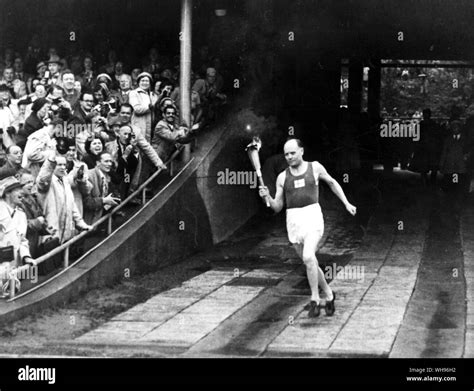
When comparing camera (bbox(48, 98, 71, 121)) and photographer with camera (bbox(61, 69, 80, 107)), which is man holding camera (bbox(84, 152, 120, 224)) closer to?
camera (bbox(48, 98, 71, 121))

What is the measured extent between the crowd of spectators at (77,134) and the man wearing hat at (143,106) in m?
0.01

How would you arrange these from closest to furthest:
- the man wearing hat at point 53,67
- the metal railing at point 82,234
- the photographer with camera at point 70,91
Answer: the metal railing at point 82,234 < the photographer with camera at point 70,91 < the man wearing hat at point 53,67

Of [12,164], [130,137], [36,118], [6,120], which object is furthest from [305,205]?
[6,120]

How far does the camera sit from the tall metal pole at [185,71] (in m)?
16.1

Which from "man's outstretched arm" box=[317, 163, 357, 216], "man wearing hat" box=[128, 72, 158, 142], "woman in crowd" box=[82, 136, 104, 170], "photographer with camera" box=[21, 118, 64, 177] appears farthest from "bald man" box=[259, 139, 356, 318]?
"man wearing hat" box=[128, 72, 158, 142]

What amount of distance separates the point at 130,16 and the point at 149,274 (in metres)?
8.79

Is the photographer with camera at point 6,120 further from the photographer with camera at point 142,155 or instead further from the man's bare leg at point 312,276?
the man's bare leg at point 312,276

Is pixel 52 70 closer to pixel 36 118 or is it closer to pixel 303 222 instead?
pixel 36 118

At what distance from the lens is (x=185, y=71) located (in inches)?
638

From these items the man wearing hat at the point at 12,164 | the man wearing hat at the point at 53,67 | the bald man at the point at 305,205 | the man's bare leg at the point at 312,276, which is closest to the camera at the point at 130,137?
the man wearing hat at the point at 53,67

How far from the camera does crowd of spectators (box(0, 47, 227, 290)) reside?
11.2 meters

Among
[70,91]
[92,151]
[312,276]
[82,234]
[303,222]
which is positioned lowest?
[312,276]

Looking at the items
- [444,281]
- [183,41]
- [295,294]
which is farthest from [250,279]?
[183,41]

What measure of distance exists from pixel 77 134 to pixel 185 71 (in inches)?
149
